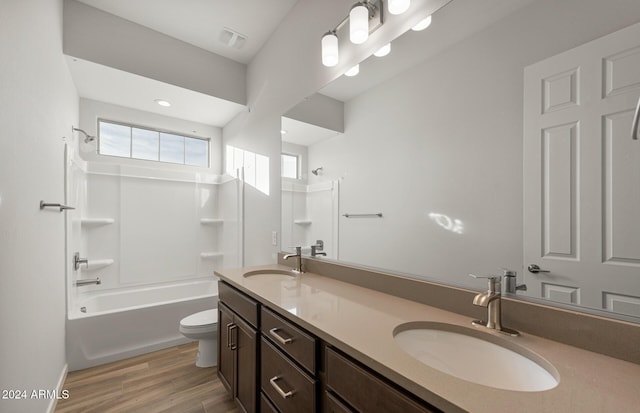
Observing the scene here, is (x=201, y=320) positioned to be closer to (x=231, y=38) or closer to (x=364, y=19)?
(x=364, y=19)

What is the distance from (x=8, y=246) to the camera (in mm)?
1126

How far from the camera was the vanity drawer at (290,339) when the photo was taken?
92cm

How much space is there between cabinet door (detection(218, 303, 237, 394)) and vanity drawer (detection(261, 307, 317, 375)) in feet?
A: 1.65

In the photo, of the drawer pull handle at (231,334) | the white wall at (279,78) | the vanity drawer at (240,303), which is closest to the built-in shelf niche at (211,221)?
the white wall at (279,78)

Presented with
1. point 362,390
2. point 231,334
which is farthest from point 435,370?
point 231,334

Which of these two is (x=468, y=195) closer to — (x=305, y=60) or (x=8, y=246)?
(x=305, y=60)

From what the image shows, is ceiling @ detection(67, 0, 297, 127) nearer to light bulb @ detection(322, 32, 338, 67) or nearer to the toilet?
light bulb @ detection(322, 32, 338, 67)

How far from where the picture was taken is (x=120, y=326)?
2.32m

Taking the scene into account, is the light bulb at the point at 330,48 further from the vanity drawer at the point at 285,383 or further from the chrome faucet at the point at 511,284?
the vanity drawer at the point at 285,383

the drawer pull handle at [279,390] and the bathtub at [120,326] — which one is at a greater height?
the drawer pull handle at [279,390]

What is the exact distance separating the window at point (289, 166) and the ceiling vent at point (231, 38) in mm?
1256

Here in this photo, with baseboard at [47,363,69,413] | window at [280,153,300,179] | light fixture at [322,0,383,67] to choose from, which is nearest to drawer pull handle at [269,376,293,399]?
window at [280,153,300,179]

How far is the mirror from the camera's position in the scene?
70 cm

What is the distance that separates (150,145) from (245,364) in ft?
9.66
